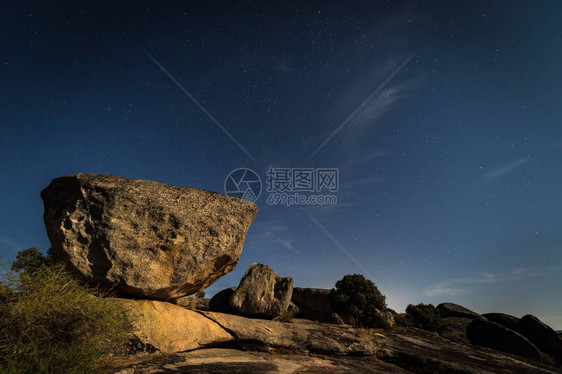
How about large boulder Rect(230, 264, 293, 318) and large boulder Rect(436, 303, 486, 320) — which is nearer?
large boulder Rect(230, 264, 293, 318)

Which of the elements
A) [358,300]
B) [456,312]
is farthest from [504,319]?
[358,300]

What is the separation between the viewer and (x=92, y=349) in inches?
258

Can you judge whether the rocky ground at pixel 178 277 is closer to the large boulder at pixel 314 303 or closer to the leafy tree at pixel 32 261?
the leafy tree at pixel 32 261

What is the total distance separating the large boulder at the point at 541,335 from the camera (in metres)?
23.3

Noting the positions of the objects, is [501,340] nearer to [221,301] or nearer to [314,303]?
[314,303]

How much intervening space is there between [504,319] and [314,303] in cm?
2047

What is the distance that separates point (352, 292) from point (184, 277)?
1751 centimetres

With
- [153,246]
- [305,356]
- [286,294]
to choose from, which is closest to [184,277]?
[153,246]

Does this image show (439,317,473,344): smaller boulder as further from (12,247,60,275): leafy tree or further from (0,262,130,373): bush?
(12,247,60,275): leafy tree

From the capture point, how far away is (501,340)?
2000 cm

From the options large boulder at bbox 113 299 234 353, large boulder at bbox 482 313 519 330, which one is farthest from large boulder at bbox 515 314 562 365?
large boulder at bbox 113 299 234 353

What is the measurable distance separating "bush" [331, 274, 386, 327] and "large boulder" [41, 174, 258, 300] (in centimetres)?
1556

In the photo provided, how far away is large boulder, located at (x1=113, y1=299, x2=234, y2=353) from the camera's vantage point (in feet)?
26.9

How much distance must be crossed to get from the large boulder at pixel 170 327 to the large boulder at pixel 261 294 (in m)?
3.93
